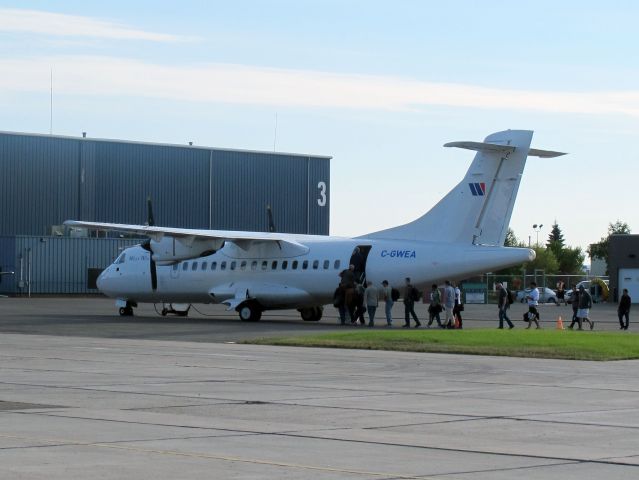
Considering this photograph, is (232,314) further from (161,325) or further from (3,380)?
(3,380)

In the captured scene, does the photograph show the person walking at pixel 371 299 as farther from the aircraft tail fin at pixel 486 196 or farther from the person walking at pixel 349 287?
the aircraft tail fin at pixel 486 196

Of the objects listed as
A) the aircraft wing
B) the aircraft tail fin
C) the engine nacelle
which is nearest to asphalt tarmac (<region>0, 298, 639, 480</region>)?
the aircraft tail fin

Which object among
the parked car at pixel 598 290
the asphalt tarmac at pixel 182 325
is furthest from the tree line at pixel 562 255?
the asphalt tarmac at pixel 182 325

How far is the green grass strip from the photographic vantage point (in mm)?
24766

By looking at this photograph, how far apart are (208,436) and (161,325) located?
83.3 ft

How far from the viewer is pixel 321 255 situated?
129ft

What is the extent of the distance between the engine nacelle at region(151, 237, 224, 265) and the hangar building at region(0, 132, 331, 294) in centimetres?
3321

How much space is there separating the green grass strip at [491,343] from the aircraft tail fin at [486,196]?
235 inches

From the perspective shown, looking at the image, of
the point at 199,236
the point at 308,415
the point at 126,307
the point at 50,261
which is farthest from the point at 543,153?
the point at 50,261

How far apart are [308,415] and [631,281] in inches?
2511

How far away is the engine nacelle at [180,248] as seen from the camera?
134 ft

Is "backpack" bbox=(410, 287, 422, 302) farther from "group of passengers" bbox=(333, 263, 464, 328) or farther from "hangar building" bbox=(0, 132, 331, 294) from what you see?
"hangar building" bbox=(0, 132, 331, 294)

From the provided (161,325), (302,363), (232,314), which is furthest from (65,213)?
(302,363)

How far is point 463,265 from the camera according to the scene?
35688 mm
